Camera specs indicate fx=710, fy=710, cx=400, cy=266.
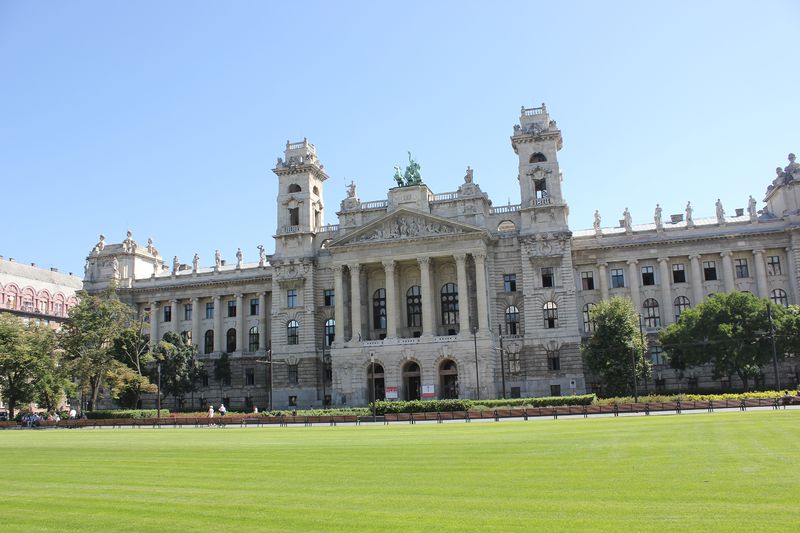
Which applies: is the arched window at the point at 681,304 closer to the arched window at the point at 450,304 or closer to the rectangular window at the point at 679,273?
the rectangular window at the point at 679,273

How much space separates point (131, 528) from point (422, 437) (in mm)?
21350

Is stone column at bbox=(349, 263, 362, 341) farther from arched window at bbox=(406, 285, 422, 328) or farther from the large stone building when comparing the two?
arched window at bbox=(406, 285, 422, 328)

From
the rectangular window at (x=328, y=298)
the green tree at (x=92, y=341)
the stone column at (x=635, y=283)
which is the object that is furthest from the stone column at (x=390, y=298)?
the green tree at (x=92, y=341)

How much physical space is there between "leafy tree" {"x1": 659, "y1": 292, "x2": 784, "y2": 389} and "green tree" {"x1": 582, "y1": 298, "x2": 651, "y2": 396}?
16.3 feet

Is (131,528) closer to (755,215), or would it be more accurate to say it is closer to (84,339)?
(84,339)

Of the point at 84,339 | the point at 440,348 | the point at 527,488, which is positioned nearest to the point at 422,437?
the point at 527,488

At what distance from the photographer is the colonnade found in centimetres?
8025

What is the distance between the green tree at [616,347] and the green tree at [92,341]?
51.0 metres

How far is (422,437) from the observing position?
1335 inches

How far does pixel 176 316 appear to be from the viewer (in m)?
104

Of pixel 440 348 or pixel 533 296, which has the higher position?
pixel 533 296

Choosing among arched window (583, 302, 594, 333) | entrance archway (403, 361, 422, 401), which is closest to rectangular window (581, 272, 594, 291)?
arched window (583, 302, 594, 333)

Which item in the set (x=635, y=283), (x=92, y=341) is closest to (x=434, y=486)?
(x=92, y=341)

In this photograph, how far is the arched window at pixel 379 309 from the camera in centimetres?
8794
